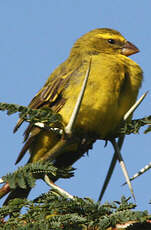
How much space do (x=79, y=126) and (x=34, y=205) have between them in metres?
2.18

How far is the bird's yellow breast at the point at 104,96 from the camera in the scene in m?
4.75

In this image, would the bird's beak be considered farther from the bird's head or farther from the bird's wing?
the bird's wing

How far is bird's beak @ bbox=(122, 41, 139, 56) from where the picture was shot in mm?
6273

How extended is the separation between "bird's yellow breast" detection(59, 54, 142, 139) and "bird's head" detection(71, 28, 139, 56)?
95cm

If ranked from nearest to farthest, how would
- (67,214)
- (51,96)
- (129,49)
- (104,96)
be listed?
(67,214), (104,96), (51,96), (129,49)

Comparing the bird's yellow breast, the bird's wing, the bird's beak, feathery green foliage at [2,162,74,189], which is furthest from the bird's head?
feathery green foliage at [2,162,74,189]

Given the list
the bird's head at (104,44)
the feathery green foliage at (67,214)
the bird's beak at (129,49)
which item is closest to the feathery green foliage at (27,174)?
the feathery green foliage at (67,214)

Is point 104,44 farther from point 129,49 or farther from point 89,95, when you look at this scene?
point 89,95

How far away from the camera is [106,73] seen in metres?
4.98

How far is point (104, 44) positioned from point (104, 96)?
1.86m

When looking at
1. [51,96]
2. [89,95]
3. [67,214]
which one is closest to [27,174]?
[67,214]

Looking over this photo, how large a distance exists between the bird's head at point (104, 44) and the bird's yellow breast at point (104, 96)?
95cm

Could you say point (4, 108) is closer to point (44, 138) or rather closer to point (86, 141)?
point (86, 141)

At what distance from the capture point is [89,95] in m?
4.79
